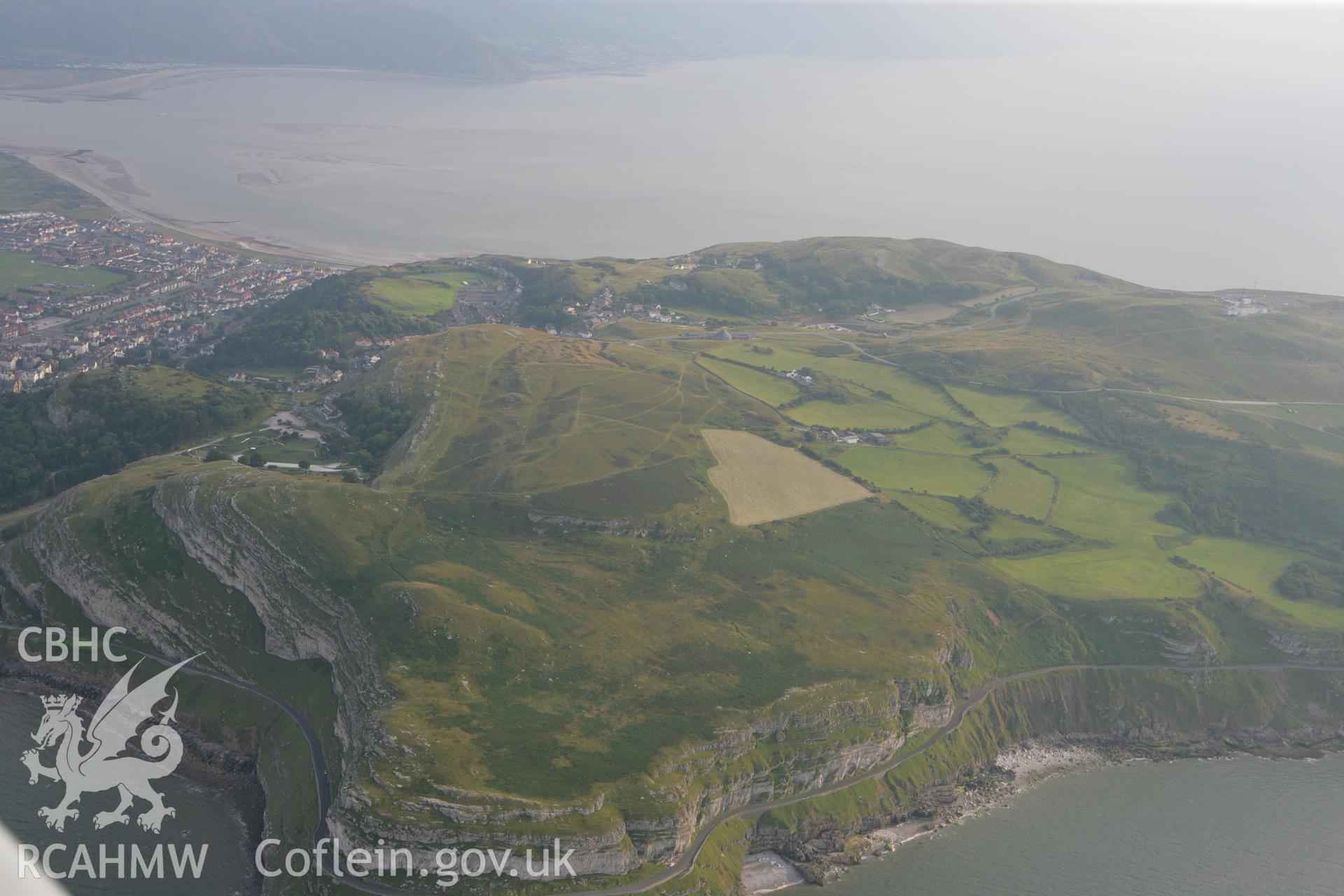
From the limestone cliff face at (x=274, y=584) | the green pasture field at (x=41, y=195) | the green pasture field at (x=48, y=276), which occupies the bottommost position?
the limestone cliff face at (x=274, y=584)

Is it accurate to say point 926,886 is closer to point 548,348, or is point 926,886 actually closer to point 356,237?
point 548,348

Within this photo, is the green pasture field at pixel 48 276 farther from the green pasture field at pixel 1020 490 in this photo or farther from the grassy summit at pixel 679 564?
the green pasture field at pixel 1020 490

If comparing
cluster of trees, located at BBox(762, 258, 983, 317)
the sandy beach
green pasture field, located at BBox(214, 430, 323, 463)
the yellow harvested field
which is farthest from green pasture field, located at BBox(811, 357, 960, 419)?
the sandy beach

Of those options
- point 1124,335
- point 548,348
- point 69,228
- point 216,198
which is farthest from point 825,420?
point 216,198

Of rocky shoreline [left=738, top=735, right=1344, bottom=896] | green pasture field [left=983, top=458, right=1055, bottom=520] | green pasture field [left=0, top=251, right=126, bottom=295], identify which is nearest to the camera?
rocky shoreline [left=738, top=735, right=1344, bottom=896]

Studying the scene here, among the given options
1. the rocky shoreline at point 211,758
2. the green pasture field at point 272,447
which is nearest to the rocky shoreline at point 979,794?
the rocky shoreline at point 211,758

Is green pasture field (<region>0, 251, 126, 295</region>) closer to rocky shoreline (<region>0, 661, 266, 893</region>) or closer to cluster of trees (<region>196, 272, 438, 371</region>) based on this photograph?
cluster of trees (<region>196, 272, 438, 371</region>)
